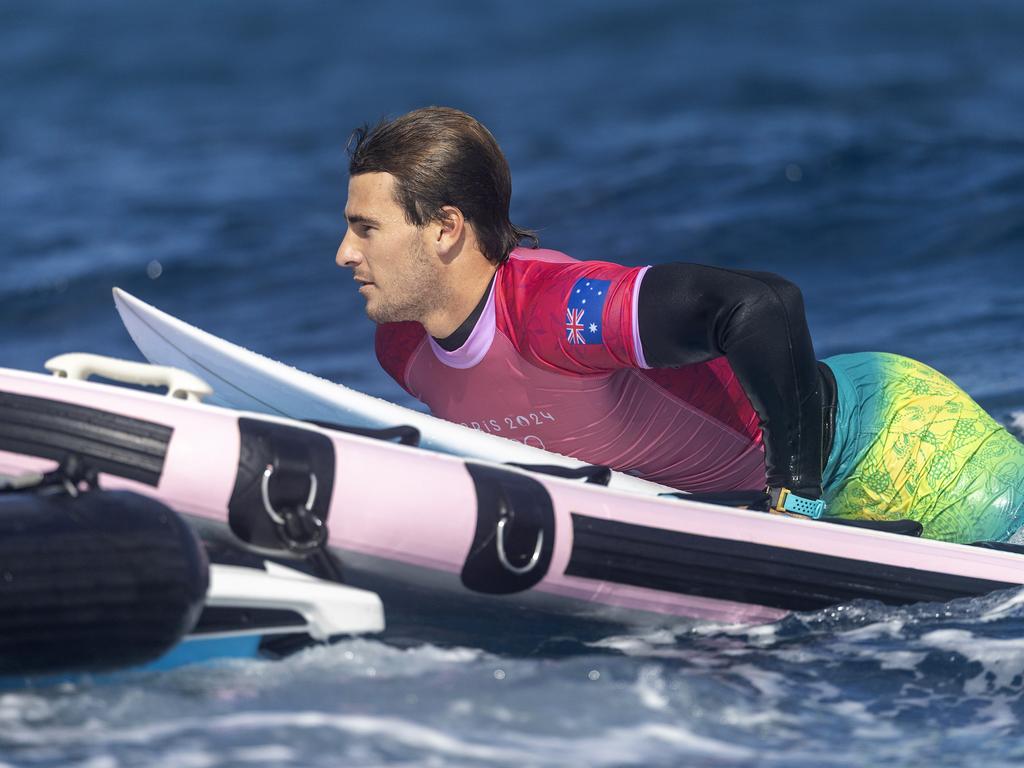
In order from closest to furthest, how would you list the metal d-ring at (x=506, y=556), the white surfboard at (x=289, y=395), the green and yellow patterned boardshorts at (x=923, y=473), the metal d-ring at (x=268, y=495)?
the metal d-ring at (x=268, y=495), the metal d-ring at (x=506, y=556), the white surfboard at (x=289, y=395), the green and yellow patterned boardshorts at (x=923, y=473)

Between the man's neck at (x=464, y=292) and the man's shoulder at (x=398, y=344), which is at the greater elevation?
the man's neck at (x=464, y=292)

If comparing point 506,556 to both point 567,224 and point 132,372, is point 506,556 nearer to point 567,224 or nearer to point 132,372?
point 132,372

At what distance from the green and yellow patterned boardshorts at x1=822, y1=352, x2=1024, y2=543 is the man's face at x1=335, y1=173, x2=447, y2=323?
3.74ft

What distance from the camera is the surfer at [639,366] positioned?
3.17m

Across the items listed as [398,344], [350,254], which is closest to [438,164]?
[350,254]

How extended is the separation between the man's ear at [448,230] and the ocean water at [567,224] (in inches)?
39.0

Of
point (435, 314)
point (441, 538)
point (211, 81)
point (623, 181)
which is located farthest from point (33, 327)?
point (211, 81)

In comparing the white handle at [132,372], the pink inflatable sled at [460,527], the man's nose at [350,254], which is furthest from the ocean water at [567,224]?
the man's nose at [350,254]

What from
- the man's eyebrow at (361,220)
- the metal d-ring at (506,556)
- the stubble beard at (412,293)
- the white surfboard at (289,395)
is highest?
the man's eyebrow at (361,220)

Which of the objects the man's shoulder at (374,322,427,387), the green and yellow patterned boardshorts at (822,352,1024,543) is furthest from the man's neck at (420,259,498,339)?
the green and yellow patterned boardshorts at (822,352,1024,543)

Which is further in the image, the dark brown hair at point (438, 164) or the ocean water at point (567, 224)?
the dark brown hair at point (438, 164)

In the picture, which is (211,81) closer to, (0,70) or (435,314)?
(0,70)

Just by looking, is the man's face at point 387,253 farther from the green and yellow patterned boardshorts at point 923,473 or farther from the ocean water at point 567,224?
the green and yellow patterned boardshorts at point 923,473

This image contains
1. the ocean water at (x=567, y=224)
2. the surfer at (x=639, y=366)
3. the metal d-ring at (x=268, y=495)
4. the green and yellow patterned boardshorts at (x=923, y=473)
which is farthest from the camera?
the green and yellow patterned boardshorts at (x=923, y=473)
